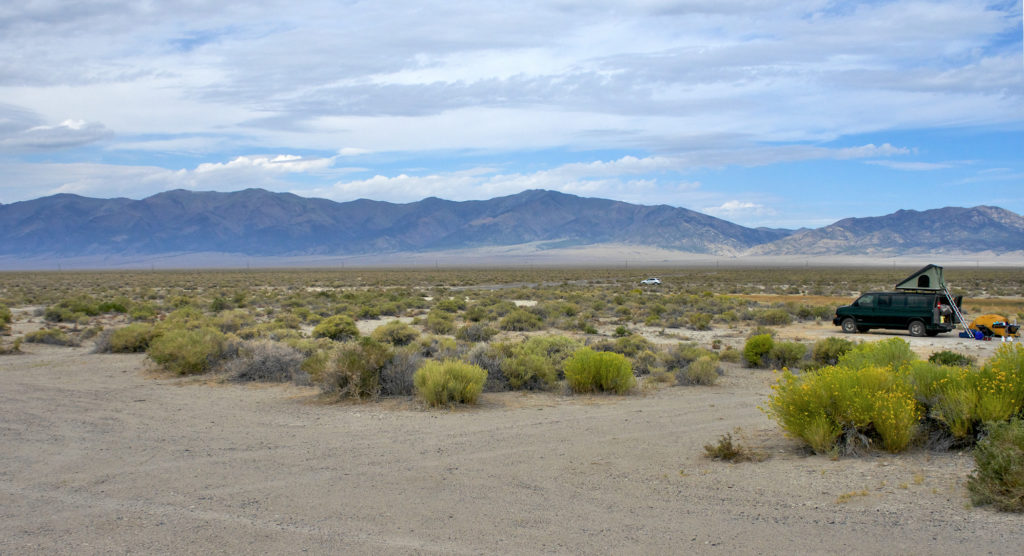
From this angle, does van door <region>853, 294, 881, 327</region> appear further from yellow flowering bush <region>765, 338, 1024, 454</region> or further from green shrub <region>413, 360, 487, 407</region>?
green shrub <region>413, 360, 487, 407</region>

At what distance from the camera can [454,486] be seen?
314 inches

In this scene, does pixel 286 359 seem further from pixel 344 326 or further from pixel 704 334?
pixel 704 334

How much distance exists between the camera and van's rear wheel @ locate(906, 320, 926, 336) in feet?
78.1

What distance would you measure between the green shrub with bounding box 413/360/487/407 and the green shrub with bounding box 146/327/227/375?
19.9 ft

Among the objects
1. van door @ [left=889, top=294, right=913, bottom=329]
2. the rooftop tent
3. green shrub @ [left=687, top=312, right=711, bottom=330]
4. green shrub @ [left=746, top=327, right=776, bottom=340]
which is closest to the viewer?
the rooftop tent

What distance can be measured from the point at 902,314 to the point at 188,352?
20848 millimetres

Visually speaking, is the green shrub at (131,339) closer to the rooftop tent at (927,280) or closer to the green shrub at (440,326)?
the green shrub at (440,326)

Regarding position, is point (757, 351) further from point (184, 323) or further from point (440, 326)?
point (184, 323)

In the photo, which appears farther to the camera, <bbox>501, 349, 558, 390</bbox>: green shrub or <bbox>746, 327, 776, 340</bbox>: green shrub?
<bbox>746, 327, 776, 340</bbox>: green shrub

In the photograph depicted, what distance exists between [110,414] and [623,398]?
8370 millimetres

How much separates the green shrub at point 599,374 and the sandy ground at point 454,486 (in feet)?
3.79

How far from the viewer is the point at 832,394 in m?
8.83

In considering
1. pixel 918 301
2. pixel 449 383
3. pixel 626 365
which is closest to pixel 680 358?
pixel 626 365

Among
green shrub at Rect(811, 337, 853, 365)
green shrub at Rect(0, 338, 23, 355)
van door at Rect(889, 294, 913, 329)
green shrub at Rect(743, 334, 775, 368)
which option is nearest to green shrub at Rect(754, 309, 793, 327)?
van door at Rect(889, 294, 913, 329)
